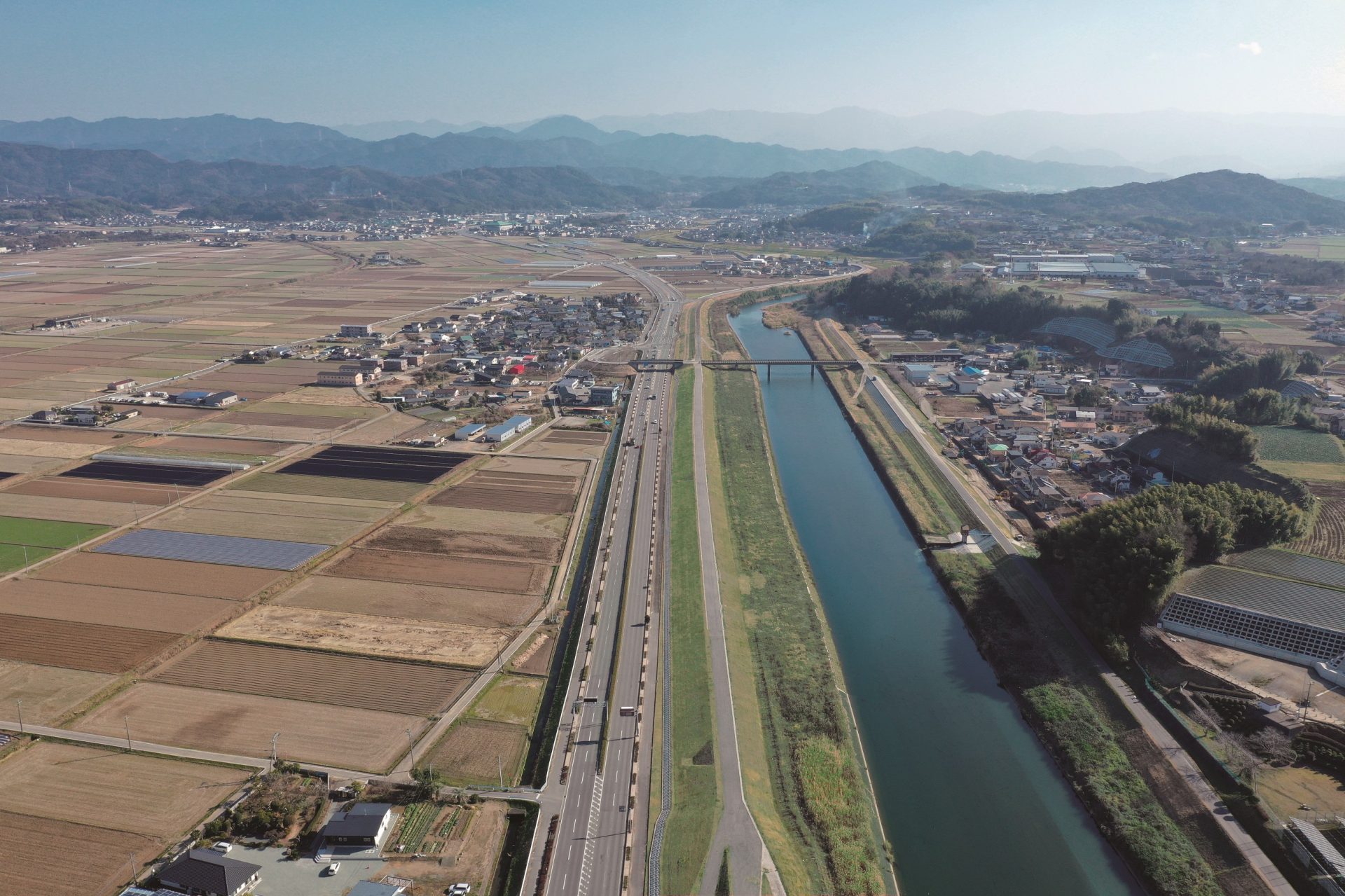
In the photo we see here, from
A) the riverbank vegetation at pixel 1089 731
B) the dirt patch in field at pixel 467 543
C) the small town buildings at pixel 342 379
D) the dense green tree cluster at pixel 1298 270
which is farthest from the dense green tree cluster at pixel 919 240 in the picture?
the dirt patch in field at pixel 467 543

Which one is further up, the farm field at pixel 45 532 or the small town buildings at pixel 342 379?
the small town buildings at pixel 342 379

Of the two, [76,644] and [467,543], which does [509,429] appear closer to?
[467,543]

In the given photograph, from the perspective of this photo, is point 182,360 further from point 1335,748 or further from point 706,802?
point 1335,748

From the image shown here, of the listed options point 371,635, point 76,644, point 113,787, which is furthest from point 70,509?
point 113,787

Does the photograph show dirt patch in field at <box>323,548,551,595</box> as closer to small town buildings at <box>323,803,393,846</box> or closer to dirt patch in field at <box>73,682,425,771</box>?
dirt patch in field at <box>73,682,425,771</box>

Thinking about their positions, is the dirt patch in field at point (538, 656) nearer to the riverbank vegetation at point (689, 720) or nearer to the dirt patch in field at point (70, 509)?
the riverbank vegetation at point (689, 720)

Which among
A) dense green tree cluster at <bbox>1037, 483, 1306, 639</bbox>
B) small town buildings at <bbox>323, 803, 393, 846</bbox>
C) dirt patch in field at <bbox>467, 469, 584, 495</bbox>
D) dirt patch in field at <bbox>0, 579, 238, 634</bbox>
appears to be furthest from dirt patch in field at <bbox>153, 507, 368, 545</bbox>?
dense green tree cluster at <bbox>1037, 483, 1306, 639</bbox>
